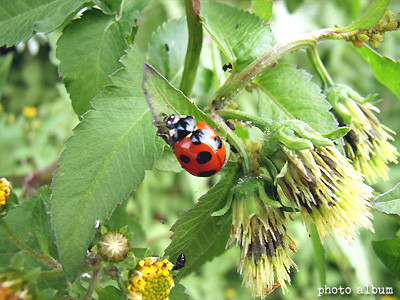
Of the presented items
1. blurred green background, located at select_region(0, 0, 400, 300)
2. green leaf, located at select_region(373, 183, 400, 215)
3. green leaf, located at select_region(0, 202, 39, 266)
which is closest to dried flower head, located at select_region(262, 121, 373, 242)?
green leaf, located at select_region(373, 183, 400, 215)

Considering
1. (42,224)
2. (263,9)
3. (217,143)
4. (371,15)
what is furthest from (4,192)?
(371,15)

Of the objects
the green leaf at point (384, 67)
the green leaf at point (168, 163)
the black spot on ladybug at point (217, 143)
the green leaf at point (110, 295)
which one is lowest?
the green leaf at point (110, 295)

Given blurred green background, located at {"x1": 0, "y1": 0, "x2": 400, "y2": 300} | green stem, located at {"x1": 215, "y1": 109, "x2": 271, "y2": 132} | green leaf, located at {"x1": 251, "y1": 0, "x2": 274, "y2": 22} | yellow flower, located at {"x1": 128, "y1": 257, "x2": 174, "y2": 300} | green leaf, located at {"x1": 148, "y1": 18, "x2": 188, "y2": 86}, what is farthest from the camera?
blurred green background, located at {"x1": 0, "y1": 0, "x2": 400, "y2": 300}

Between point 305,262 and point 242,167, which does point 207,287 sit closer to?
point 305,262

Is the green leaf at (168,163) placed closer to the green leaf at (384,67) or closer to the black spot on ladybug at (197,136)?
the black spot on ladybug at (197,136)

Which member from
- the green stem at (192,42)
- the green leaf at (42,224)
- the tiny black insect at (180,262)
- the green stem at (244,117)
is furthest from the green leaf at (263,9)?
the green leaf at (42,224)

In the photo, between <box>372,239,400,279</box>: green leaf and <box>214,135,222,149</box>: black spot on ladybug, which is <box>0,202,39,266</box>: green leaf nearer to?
<box>214,135,222,149</box>: black spot on ladybug

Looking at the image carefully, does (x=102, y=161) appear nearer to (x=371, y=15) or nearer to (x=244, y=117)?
(x=244, y=117)

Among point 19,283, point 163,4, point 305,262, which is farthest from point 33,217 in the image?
point 305,262
